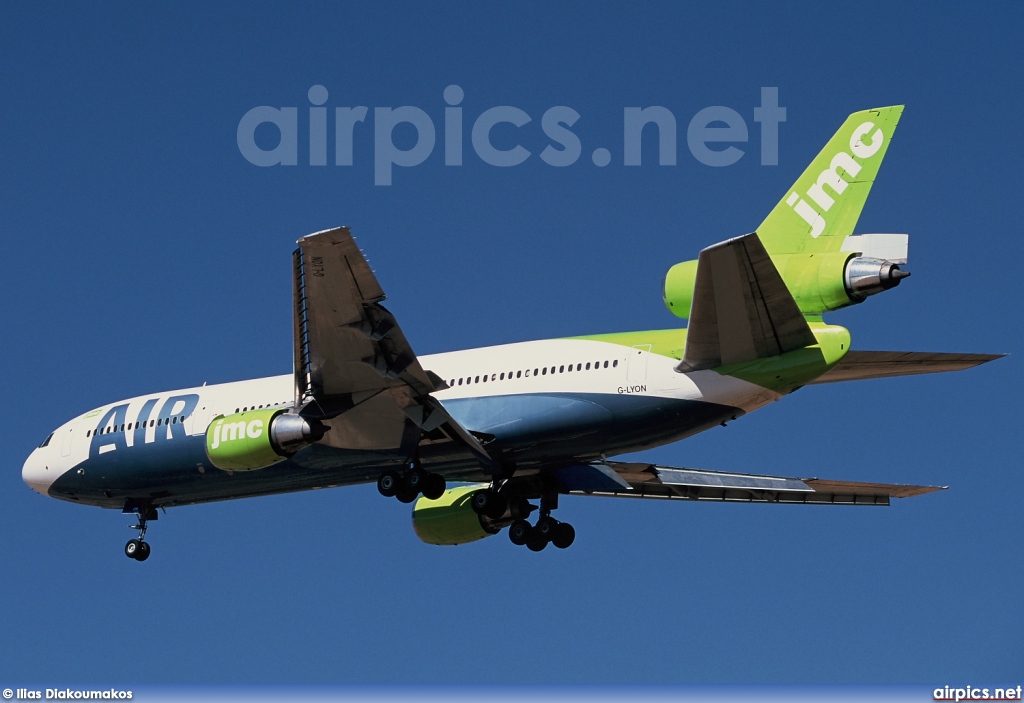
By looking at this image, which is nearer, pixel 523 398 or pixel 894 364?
pixel 894 364

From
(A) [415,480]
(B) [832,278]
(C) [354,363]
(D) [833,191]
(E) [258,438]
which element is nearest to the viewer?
(B) [832,278]

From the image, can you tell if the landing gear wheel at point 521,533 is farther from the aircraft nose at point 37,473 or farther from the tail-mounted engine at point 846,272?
the aircraft nose at point 37,473

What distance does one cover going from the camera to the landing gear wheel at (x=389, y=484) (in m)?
29.0

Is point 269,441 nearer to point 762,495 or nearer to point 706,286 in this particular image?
point 706,286

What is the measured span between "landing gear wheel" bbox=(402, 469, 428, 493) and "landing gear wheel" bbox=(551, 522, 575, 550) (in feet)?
14.2

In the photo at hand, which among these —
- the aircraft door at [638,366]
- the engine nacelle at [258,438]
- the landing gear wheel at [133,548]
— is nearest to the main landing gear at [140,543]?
the landing gear wheel at [133,548]

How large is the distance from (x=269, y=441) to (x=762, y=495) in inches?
510

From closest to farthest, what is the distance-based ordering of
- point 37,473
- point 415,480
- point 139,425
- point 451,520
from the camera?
1. point 415,480
2. point 139,425
3. point 451,520
4. point 37,473

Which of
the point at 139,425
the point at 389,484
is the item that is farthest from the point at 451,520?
the point at 139,425

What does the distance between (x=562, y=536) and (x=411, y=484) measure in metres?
4.62

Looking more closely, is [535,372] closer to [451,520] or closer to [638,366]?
[638,366]

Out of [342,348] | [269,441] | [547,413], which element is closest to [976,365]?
[547,413]

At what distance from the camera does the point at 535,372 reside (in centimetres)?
2778

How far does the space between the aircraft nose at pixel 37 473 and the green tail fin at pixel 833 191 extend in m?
18.7
